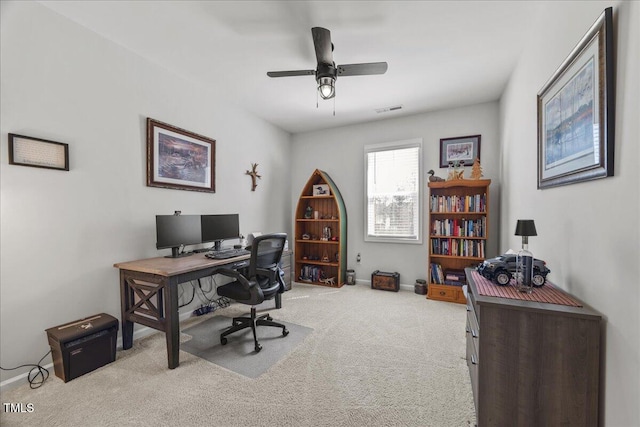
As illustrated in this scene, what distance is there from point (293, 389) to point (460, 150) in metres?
3.76

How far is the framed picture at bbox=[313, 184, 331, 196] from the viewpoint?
14.8ft

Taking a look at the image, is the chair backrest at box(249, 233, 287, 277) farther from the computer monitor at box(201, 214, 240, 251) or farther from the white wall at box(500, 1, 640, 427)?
the white wall at box(500, 1, 640, 427)

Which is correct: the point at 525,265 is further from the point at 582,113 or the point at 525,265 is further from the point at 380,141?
the point at 380,141

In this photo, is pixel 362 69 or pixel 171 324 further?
pixel 362 69

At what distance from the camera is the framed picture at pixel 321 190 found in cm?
451

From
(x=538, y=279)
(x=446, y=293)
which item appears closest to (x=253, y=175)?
(x=446, y=293)

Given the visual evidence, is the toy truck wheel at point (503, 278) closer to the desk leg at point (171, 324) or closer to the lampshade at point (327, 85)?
the lampshade at point (327, 85)

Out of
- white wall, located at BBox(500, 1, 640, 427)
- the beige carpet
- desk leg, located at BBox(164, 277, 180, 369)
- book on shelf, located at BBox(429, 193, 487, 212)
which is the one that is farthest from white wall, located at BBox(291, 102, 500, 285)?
desk leg, located at BBox(164, 277, 180, 369)

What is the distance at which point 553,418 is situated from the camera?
3.81ft

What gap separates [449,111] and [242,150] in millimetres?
3215

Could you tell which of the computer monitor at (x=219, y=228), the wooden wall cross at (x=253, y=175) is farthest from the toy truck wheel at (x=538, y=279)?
the wooden wall cross at (x=253, y=175)

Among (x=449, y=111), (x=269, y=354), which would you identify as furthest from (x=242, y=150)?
(x=449, y=111)

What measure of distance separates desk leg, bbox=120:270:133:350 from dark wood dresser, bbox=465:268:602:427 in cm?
281

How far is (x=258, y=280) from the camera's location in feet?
8.25
